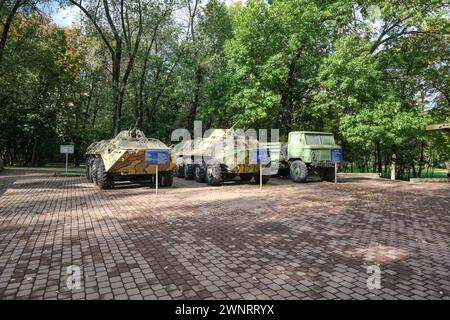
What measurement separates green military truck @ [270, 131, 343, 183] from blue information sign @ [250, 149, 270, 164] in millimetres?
2651

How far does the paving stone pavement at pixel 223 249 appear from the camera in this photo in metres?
3.85

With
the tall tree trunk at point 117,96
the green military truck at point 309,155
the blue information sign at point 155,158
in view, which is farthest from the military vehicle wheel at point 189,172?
the tall tree trunk at point 117,96

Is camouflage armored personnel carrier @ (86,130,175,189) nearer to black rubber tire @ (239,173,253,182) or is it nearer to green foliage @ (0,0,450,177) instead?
black rubber tire @ (239,173,253,182)

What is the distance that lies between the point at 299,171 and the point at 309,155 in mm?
837

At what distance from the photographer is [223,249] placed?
17.6 ft

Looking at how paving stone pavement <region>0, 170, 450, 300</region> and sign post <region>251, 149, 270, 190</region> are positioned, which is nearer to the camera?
paving stone pavement <region>0, 170, 450, 300</region>

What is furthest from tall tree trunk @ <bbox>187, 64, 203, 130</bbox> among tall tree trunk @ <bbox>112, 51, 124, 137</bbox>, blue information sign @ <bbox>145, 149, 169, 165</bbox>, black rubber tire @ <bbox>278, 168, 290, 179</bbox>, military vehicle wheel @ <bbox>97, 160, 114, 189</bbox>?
blue information sign @ <bbox>145, 149, 169, 165</bbox>

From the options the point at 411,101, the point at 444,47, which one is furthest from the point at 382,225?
the point at 444,47

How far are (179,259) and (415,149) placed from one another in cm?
3218

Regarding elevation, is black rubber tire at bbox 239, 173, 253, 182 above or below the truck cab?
below

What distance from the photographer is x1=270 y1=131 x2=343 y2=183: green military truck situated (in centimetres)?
1538

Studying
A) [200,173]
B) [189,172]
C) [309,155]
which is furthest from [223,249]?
[189,172]

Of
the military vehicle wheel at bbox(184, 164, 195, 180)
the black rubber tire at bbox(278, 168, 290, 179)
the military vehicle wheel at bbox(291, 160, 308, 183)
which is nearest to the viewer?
the military vehicle wheel at bbox(291, 160, 308, 183)

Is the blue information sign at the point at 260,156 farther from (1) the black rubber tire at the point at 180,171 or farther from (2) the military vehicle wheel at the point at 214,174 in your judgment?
(1) the black rubber tire at the point at 180,171
